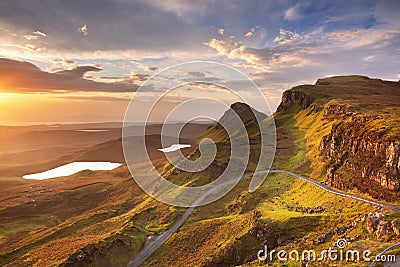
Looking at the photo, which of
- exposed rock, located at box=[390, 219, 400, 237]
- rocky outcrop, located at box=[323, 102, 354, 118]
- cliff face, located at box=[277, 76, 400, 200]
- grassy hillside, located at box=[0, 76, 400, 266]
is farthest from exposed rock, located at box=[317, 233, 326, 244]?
rocky outcrop, located at box=[323, 102, 354, 118]

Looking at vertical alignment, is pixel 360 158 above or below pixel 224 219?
above

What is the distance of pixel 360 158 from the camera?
88312mm

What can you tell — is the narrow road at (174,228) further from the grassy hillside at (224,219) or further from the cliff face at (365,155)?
the cliff face at (365,155)

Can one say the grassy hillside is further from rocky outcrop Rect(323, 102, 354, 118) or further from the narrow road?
the narrow road

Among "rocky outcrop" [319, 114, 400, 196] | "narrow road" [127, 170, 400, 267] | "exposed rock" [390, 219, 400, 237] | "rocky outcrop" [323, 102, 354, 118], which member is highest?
"rocky outcrop" [323, 102, 354, 118]

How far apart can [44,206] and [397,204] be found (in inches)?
5683

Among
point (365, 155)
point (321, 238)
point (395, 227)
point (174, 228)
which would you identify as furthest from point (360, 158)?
point (174, 228)

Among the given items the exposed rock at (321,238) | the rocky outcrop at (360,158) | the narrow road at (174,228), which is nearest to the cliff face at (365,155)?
the rocky outcrop at (360,158)

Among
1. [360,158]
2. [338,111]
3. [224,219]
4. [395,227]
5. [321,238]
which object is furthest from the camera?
[338,111]

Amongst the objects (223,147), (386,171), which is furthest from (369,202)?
(223,147)

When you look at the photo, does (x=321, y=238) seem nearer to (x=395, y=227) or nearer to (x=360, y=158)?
(x=395, y=227)

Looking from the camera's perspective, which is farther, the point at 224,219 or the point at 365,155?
the point at 365,155

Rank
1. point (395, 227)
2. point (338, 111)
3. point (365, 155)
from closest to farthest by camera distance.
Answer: point (395, 227)
point (365, 155)
point (338, 111)

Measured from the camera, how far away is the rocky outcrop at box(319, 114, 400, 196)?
243ft
